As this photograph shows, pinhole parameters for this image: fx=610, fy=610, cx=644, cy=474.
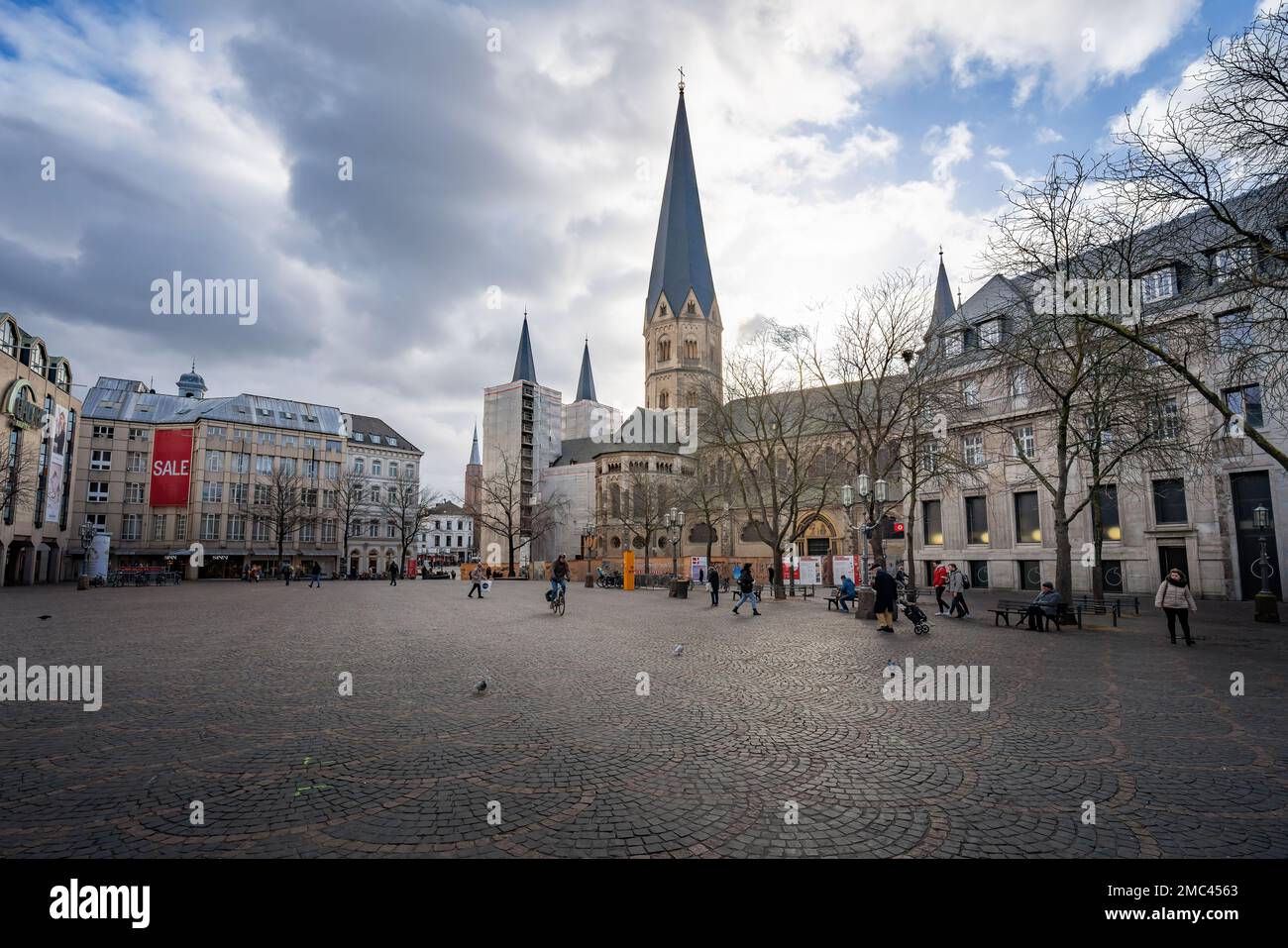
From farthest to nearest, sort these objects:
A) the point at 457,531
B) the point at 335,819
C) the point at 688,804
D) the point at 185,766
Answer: the point at 457,531 → the point at 185,766 → the point at 688,804 → the point at 335,819

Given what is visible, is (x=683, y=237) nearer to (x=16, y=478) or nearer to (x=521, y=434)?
(x=521, y=434)

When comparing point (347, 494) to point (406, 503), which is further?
point (406, 503)

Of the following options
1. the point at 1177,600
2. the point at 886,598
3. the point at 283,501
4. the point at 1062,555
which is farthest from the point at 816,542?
the point at 283,501

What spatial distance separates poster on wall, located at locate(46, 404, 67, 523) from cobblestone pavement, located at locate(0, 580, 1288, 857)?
149 ft

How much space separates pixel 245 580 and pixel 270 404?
2634cm

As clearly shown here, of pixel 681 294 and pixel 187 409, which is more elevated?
pixel 681 294

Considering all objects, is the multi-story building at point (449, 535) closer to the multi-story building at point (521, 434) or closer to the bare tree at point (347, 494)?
the multi-story building at point (521, 434)

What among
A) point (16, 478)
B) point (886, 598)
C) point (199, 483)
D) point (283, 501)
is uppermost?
point (199, 483)

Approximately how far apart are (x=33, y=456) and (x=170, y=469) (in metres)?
20.4

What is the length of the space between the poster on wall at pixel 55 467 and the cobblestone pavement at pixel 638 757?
4536 cm

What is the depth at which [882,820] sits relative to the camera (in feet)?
14.3

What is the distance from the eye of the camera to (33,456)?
41500mm
